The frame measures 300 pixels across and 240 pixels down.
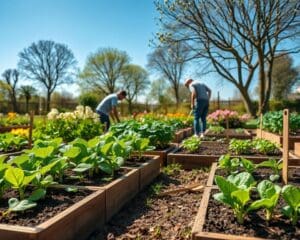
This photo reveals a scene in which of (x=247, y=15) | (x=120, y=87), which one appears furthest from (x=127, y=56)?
(x=247, y=15)

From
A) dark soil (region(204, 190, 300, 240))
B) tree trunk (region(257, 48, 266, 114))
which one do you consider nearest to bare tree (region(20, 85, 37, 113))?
tree trunk (region(257, 48, 266, 114))

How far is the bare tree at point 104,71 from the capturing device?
3719 cm

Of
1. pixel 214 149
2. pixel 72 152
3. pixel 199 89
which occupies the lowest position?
pixel 214 149

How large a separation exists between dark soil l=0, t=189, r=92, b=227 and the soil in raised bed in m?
0.32

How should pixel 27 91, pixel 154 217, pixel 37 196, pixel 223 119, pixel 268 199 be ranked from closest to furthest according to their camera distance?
1. pixel 268 199
2. pixel 37 196
3. pixel 154 217
4. pixel 223 119
5. pixel 27 91

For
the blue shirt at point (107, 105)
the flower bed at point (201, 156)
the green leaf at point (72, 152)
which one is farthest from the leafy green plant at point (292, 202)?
the blue shirt at point (107, 105)

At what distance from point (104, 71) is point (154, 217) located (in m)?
35.3

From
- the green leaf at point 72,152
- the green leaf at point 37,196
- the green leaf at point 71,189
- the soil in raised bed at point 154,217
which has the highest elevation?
the green leaf at point 72,152

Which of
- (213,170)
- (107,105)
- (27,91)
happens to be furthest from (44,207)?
(27,91)

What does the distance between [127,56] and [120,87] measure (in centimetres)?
370

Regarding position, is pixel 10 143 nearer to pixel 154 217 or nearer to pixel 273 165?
pixel 154 217

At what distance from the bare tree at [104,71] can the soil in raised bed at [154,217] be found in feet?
111

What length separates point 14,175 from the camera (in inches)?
90.3

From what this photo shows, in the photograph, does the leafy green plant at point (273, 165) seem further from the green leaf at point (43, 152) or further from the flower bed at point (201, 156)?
the green leaf at point (43, 152)
